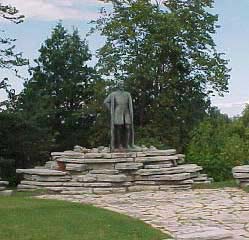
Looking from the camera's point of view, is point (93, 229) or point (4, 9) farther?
point (4, 9)

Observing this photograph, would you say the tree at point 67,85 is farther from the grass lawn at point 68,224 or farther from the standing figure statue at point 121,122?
the grass lawn at point 68,224

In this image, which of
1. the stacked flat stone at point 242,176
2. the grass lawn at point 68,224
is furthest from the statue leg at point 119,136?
the grass lawn at point 68,224

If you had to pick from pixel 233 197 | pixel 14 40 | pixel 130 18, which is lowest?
pixel 233 197

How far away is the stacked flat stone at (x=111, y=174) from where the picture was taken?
45.7 feet

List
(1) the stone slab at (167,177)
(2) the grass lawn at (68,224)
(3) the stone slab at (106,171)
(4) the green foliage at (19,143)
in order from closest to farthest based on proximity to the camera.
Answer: (2) the grass lawn at (68,224) < (1) the stone slab at (167,177) < (3) the stone slab at (106,171) < (4) the green foliage at (19,143)

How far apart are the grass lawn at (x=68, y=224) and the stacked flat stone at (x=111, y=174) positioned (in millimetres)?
3909

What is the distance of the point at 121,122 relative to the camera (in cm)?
1493

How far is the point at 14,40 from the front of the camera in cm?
1742

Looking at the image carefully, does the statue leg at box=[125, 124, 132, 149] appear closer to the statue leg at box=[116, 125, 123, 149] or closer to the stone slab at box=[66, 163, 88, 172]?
the statue leg at box=[116, 125, 123, 149]

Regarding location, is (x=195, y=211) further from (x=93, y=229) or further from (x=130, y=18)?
(x=130, y=18)

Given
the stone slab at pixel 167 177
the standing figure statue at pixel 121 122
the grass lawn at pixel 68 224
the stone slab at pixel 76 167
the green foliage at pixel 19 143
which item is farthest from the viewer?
the green foliage at pixel 19 143

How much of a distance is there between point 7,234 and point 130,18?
627 inches

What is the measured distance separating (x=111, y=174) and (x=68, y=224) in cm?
621

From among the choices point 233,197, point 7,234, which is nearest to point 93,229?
point 7,234
